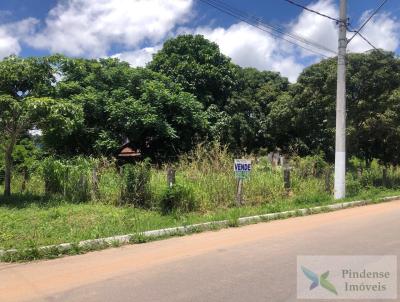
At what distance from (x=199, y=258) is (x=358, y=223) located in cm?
548

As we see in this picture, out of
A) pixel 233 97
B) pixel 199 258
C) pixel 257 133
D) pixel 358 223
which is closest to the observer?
pixel 199 258

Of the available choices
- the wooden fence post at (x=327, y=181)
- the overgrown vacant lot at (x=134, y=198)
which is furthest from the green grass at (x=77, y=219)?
the wooden fence post at (x=327, y=181)

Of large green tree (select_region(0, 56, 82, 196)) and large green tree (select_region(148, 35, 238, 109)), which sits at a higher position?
large green tree (select_region(148, 35, 238, 109))

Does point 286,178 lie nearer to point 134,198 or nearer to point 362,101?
point 134,198

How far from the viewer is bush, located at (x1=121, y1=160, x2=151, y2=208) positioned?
13.7 meters

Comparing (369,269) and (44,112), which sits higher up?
(44,112)

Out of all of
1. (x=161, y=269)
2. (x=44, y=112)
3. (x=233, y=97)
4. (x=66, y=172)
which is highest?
(x=233, y=97)

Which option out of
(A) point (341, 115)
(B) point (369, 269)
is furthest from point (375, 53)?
(B) point (369, 269)

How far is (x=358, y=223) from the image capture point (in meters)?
11.7

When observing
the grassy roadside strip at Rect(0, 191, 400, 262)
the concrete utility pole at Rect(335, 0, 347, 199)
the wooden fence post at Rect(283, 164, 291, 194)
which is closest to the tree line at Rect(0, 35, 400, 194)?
the concrete utility pole at Rect(335, 0, 347, 199)

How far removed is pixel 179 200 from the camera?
1311 centimetres

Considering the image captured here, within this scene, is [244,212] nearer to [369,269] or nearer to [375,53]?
[369,269]

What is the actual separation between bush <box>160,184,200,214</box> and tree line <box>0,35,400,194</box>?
585 centimetres

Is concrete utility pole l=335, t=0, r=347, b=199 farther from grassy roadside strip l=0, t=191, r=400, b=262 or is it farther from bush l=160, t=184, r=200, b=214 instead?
bush l=160, t=184, r=200, b=214
